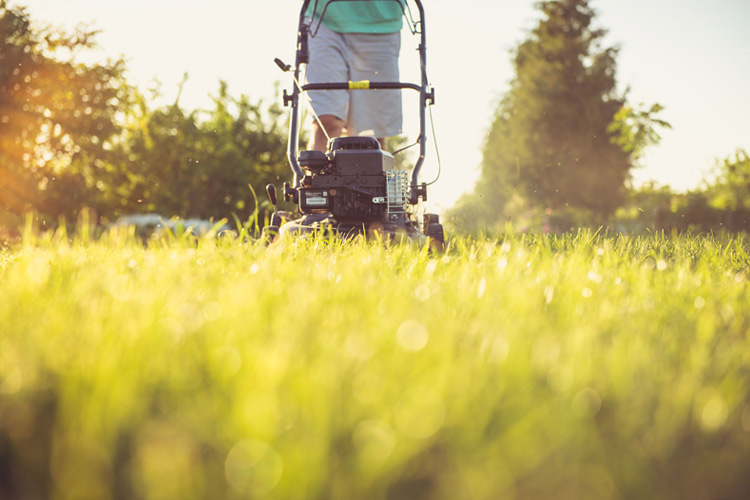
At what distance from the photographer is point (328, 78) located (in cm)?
453

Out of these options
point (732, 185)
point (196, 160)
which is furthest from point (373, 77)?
point (732, 185)

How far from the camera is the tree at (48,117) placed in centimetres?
1159

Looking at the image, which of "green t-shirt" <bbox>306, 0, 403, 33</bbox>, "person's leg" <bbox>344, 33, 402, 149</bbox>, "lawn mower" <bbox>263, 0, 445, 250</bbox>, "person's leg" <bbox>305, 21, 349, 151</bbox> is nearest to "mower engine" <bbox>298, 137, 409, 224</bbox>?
"lawn mower" <bbox>263, 0, 445, 250</bbox>

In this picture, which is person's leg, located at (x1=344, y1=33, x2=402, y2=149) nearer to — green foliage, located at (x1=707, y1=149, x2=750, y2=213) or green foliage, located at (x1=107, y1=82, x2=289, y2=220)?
green foliage, located at (x1=107, y1=82, x2=289, y2=220)

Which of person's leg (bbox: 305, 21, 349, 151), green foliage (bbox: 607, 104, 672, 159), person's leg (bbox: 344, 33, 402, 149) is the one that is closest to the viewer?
person's leg (bbox: 305, 21, 349, 151)

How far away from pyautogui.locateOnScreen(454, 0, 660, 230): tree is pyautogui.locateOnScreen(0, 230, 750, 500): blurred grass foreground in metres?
21.8

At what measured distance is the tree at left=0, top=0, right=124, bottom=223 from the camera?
38.0 feet

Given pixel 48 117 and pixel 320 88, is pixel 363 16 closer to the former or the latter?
pixel 320 88

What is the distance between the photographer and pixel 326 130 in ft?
15.4

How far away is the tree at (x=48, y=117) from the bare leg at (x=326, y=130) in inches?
359

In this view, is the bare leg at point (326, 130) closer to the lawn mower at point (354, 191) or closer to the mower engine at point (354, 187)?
the lawn mower at point (354, 191)

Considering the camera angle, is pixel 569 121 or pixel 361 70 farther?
pixel 569 121

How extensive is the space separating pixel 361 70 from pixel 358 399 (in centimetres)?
433

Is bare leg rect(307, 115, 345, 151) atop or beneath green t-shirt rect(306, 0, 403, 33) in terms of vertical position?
beneath
